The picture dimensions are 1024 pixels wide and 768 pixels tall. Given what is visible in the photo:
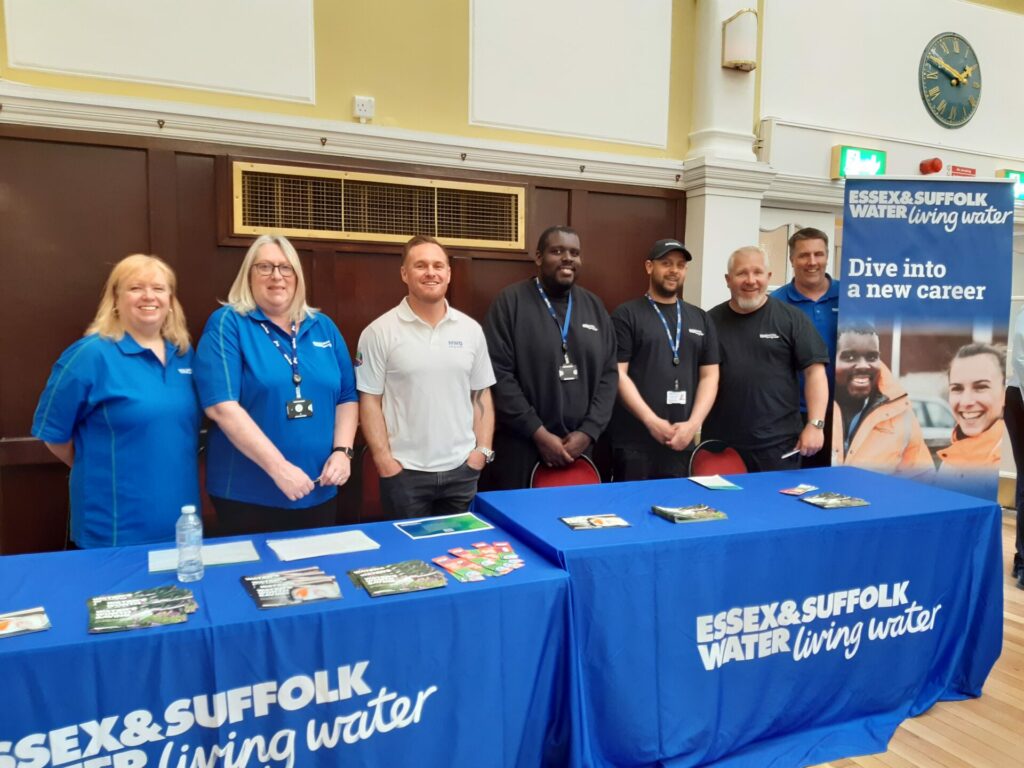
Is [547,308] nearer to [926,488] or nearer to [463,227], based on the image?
[463,227]

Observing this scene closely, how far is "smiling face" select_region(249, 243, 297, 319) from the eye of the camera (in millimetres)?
2262

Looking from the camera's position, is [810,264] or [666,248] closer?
[666,248]

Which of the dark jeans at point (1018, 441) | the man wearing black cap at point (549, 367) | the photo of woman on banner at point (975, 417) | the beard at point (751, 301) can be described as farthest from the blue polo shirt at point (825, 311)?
the man wearing black cap at point (549, 367)

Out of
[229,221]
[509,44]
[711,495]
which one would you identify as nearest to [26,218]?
[229,221]

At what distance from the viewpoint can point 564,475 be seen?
294cm

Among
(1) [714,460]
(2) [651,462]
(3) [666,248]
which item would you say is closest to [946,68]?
(3) [666,248]

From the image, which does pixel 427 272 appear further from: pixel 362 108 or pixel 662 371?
pixel 362 108

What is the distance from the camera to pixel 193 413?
216cm

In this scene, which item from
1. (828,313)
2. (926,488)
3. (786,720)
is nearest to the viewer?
(786,720)

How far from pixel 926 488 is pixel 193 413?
2.48 meters

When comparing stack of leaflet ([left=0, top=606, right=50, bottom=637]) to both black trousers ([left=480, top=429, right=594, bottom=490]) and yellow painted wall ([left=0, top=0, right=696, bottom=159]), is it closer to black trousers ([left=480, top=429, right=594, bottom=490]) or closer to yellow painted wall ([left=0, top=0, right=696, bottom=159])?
black trousers ([left=480, top=429, right=594, bottom=490])

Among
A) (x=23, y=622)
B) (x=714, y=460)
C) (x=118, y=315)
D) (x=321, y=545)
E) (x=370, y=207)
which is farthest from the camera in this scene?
(x=370, y=207)

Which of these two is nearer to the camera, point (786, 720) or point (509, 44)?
point (786, 720)

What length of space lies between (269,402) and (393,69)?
2252mm
